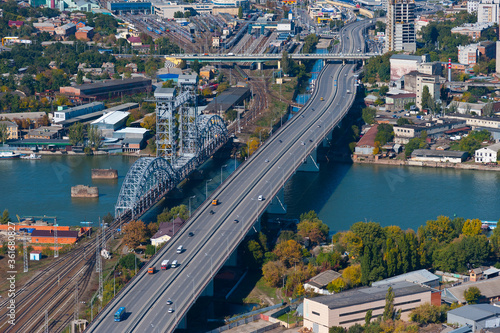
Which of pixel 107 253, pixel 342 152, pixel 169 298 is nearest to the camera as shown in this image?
pixel 169 298

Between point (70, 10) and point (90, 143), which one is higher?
point (70, 10)

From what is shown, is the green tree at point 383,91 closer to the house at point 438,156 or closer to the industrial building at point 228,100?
the industrial building at point 228,100

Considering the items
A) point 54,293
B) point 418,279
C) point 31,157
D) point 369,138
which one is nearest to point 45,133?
point 31,157

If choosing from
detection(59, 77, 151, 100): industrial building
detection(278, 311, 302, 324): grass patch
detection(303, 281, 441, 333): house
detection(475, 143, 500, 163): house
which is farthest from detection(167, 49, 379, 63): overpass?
detection(278, 311, 302, 324): grass patch

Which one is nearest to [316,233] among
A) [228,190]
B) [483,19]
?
[228,190]

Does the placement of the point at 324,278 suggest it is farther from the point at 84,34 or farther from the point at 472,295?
the point at 84,34

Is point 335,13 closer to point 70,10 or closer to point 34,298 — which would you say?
point 70,10
